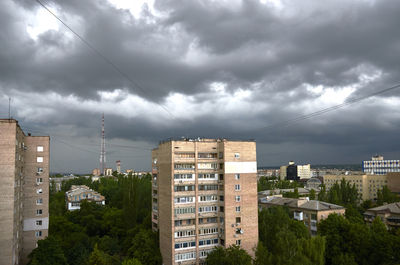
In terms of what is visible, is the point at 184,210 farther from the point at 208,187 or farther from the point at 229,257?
the point at 229,257

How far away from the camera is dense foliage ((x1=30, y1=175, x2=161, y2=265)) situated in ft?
116

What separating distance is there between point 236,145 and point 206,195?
8017 millimetres

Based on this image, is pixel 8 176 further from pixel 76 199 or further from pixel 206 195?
pixel 76 199

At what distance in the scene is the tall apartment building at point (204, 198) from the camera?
120ft

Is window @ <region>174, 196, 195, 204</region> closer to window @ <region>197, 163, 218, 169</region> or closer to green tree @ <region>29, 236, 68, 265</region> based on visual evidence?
window @ <region>197, 163, 218, 169</region>

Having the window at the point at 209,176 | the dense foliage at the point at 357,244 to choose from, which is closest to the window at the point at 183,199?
the window at the point at 209,176

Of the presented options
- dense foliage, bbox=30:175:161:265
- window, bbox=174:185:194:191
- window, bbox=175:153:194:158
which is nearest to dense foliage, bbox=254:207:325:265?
window, bbox=174:185:194:191

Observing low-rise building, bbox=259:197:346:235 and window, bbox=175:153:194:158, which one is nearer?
window, bbox=175:153:194:158

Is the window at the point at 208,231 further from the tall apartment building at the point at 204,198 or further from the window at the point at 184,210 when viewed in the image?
the window at the point at 184,210

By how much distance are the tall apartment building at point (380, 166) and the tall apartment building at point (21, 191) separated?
155933mm

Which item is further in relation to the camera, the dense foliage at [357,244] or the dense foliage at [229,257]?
the dense foliage at [357,244]

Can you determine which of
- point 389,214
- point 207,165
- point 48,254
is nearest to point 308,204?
point 389,214

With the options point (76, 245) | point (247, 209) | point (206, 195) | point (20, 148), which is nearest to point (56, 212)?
point (76, 245)

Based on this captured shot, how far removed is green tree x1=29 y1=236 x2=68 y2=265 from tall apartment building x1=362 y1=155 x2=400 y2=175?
15609 cm
